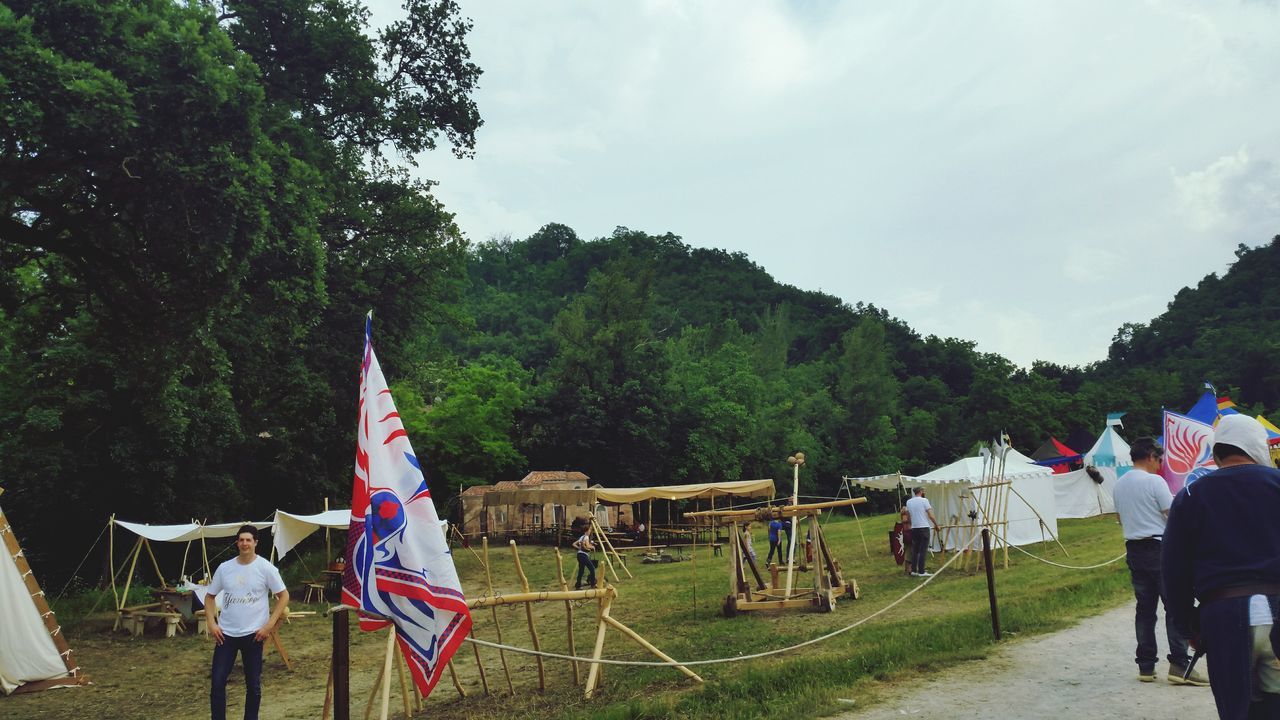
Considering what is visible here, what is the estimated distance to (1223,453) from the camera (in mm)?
4426

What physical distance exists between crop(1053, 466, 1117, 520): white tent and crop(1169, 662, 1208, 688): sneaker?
27.1 metres

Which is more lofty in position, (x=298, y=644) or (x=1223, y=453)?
(x=1223, y=453)

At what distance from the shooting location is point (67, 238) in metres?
13.6

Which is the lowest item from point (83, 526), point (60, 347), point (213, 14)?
point (83, 526)

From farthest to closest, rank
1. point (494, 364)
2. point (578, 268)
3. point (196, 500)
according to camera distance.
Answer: point (578, 268) < point (494, 364) < point (196, 500)

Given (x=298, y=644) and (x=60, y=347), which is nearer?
(x=298, y=644)

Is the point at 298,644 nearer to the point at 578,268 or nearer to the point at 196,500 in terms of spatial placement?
the point at 196,500

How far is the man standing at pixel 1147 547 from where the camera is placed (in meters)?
7.13

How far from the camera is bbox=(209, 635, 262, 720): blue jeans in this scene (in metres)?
7.20

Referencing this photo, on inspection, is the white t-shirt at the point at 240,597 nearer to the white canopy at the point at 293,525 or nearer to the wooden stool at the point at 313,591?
the white canopy at the point at 293,525

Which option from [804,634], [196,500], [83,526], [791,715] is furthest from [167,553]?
[791,715]

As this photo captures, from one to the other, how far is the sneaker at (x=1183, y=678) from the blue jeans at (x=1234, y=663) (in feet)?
10.9

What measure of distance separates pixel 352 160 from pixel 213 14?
29.2 feet

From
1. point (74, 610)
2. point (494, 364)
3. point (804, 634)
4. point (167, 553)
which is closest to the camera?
point (804, 634)
